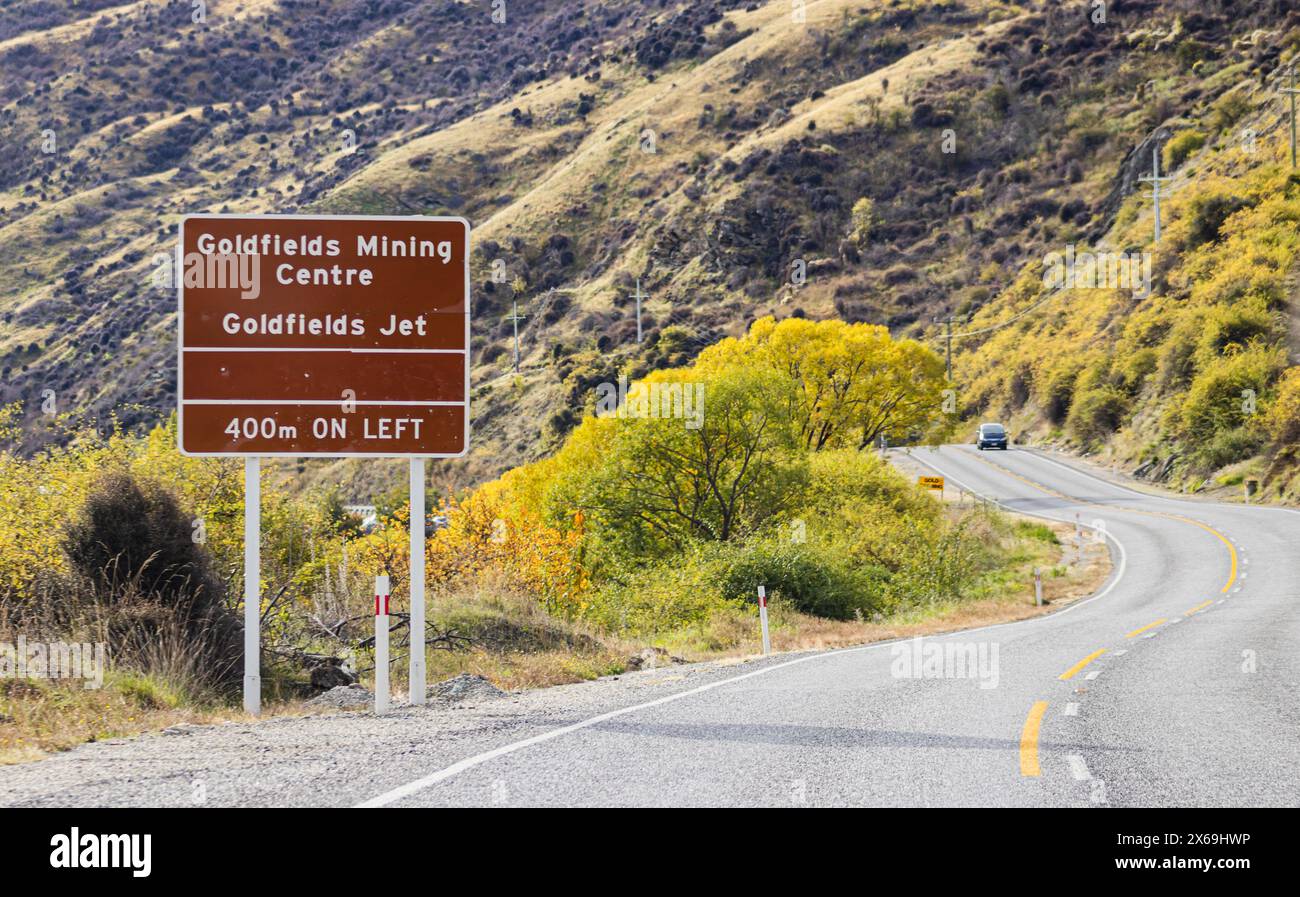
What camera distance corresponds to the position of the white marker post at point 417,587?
1070 centimetres

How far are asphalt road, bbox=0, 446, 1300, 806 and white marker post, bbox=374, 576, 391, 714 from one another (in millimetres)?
247

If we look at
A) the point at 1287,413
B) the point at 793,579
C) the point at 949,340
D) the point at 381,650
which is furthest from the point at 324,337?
the point at 949,340

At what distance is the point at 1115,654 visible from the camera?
627 inches

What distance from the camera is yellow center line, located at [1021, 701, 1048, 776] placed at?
723 cm

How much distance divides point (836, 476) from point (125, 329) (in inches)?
2822

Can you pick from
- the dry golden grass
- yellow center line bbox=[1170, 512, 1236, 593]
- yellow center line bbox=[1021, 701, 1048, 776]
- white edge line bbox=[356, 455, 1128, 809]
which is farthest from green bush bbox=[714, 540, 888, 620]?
the dry golden grass

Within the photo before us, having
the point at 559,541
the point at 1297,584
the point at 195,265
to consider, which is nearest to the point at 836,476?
the point at 559,541

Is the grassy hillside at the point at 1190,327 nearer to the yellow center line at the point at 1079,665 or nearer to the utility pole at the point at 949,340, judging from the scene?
the utility pole at the point at 949,340

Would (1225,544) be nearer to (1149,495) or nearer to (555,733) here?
(1149,495)

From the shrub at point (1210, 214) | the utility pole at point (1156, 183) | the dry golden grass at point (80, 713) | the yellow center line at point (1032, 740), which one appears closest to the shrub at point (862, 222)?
the utility pole at point (1156, 183)

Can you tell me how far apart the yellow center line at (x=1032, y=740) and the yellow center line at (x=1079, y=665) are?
Answer: 103 inches

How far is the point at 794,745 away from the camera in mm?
8070

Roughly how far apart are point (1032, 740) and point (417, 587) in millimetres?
5386

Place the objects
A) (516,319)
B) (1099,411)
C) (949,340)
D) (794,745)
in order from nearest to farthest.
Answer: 1. (794,745)
2. (1099,411)
3. (949,340)
4. (516,319)
